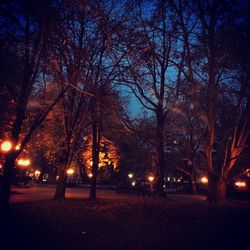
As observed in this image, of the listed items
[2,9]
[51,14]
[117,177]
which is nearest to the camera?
[2,9]

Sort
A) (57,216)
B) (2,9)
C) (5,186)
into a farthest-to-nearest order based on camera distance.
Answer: (5,186), (57,216), (2,9)

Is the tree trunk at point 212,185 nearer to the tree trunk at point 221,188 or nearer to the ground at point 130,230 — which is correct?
the tree trunk at point 221,188

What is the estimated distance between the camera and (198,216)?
10.7 metres

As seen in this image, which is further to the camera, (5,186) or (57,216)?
(5,186)

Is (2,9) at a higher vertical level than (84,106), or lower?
lower

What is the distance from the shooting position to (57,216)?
10281mm

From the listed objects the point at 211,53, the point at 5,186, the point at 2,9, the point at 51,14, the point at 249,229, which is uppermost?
the point at 211,53

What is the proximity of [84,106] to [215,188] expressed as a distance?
9496mm

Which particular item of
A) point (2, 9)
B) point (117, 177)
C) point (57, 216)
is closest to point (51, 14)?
point (2, 9)

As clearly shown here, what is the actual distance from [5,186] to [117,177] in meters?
45.1

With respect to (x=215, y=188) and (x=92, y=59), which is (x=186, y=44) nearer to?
(x=92, y=59)

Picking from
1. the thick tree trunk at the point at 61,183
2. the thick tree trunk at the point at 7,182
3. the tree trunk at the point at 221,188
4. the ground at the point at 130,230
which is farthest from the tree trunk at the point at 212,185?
the thick tree trunk at the point at 7,182

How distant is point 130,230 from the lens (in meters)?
8.26

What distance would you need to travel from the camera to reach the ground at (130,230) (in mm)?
6781
